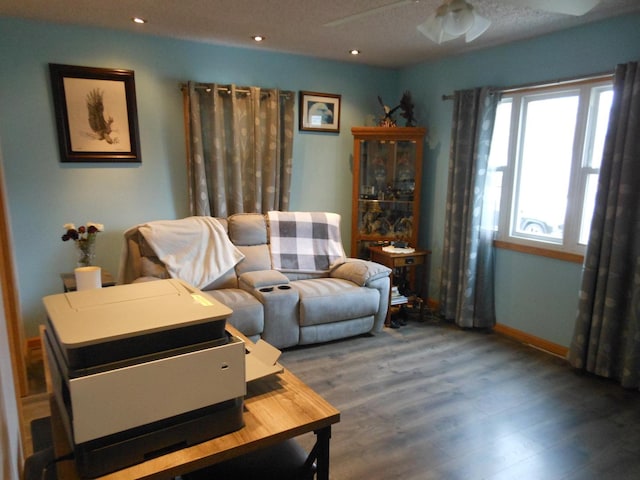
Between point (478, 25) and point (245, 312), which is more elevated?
point (478, 25)

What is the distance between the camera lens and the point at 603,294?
282cm

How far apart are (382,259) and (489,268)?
3.12ft

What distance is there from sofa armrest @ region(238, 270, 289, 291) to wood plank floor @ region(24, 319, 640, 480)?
574 millimetres

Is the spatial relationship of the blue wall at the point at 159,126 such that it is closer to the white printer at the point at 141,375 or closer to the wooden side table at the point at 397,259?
the wooden side table at the point at 397,259

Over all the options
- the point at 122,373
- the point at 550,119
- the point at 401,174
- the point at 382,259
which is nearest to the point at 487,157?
the point at 550,119

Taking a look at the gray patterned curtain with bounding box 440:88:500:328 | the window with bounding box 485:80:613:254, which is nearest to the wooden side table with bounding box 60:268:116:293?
the gray patterned curtain with bounding box 440:88:500:328

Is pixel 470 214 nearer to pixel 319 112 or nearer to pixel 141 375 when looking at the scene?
pixel 319 112

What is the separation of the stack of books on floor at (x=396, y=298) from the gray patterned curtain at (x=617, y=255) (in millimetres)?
Answer: 1479

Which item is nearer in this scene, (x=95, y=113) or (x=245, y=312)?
(x=245, y=312)

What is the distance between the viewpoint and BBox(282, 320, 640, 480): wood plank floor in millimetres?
2055

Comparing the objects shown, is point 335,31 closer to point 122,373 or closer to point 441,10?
point 441,10

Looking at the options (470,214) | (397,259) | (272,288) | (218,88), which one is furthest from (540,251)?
(218,88)

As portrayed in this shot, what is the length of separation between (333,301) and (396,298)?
903 millimetres

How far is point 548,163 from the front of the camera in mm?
3334
